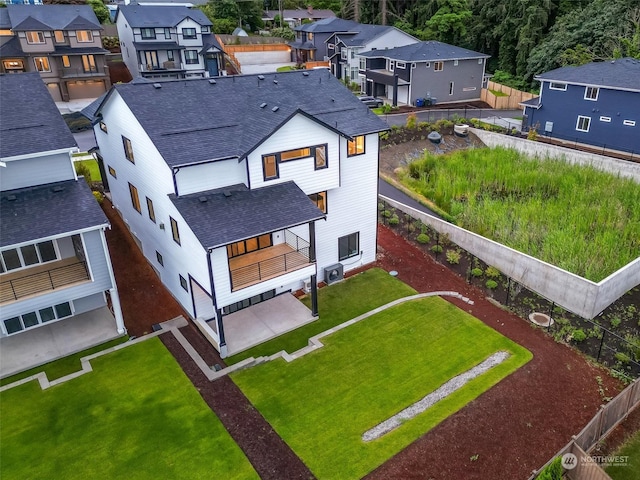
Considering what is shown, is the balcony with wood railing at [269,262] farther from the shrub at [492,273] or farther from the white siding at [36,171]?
the shrub at [492,273]

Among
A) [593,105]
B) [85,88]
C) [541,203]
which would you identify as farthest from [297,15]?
[541,203]

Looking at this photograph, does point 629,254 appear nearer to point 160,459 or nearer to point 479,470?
point 479,470

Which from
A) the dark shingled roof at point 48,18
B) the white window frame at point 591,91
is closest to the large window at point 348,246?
the white window frame at point 591,91

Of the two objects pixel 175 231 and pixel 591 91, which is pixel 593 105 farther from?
pixel 175 231

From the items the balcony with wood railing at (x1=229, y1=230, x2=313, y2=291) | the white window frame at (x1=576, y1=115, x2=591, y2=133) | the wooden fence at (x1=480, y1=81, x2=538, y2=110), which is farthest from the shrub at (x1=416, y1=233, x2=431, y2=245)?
the wooden fence at (x1=480, y1=81, x2=538, y2=110)

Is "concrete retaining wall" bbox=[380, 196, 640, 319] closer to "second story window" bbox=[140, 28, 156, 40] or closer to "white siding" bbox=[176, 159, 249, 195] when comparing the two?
"white siding" bbox=[176, 159, 249, 195]
